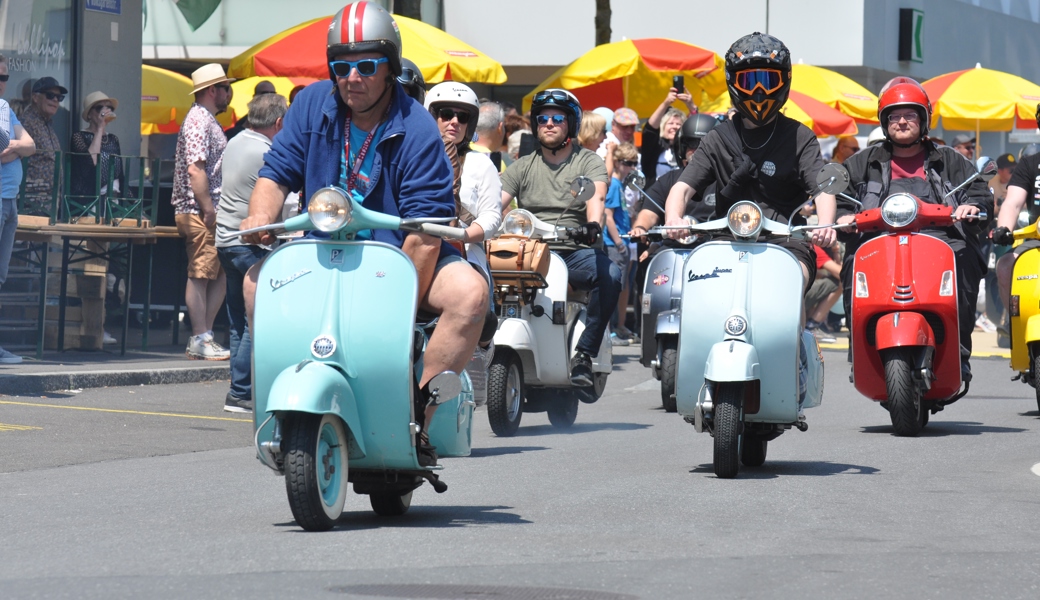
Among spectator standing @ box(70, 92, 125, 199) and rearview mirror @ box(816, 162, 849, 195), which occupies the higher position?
spectator standing @ box(70, 92, 125, 199)

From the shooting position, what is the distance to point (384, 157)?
6.34m

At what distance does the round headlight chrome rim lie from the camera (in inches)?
310

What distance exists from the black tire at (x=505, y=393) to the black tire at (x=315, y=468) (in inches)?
155

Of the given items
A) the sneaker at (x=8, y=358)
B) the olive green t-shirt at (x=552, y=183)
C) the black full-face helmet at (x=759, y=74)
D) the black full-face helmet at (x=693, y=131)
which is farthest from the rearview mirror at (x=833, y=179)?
the sneaker at (x=8, y=358)

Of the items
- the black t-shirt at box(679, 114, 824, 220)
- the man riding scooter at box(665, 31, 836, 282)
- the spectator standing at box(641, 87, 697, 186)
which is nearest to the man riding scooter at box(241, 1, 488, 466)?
the man riding scooter at box(665, 31, 836, 282)

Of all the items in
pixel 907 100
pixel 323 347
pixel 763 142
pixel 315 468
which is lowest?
pixel 315 468

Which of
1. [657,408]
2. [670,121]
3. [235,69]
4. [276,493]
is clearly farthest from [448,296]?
[235,69]

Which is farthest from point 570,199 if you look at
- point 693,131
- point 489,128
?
point 693,131

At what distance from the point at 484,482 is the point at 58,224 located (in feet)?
21.8

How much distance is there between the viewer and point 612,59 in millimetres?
20109

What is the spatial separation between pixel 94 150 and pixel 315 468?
9655mm

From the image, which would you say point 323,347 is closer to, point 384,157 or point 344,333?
point 344,333

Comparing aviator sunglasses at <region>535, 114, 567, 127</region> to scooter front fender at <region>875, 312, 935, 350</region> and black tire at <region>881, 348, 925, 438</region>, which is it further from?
black tire at <region>881, 348, 925, 438</region>

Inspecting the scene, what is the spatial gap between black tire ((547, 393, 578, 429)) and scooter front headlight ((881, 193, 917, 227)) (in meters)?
2.36
